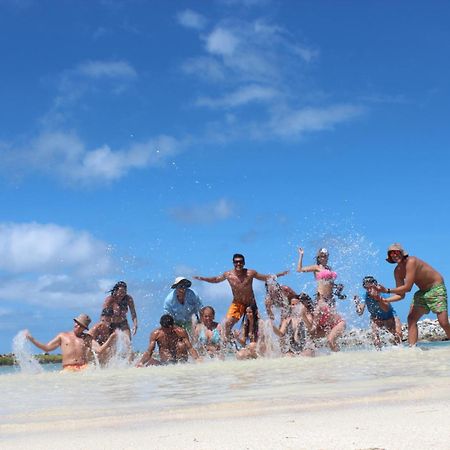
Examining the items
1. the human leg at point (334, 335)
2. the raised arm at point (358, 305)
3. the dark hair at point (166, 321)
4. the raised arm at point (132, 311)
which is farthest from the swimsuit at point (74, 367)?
the raised arm at point (358, 305)

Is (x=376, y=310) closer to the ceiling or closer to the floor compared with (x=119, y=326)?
closer to the floor

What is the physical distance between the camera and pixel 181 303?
11531 mm

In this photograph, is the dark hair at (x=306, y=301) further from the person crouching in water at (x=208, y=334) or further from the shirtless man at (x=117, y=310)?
the shirtless man at (x=117, y=310)

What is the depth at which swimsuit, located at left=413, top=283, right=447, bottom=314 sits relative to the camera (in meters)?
9.59

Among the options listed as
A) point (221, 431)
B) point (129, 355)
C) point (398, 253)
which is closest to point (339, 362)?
point (398, 253)

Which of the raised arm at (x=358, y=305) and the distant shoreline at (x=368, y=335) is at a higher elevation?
the raised arm at (x=358, y=305)

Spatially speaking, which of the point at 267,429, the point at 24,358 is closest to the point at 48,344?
the point at 24,358

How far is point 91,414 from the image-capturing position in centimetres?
430

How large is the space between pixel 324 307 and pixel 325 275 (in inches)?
29.5

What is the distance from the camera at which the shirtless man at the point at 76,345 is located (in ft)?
34.7

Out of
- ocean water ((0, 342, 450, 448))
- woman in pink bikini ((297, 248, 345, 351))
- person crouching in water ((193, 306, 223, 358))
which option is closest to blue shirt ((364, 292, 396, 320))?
woman in pink bikini ((297, 248, 345, 351))

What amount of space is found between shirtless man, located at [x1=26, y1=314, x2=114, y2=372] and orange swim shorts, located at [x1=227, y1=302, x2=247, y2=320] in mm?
2234

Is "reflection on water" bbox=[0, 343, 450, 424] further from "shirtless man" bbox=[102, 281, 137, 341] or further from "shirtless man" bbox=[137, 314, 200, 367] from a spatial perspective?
"shirtless man" bbox=[102, 281, 137, 341]

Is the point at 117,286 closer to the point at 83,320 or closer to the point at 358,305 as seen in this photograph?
the point at 83,320
